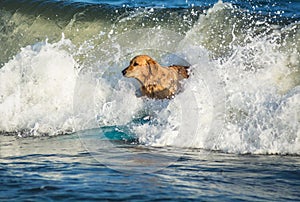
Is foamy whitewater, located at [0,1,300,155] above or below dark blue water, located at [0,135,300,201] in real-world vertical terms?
above

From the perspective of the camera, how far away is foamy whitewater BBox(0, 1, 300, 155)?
8.46 meters

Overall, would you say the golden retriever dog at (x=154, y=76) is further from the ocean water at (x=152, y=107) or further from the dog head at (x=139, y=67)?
the ocean water at (x=152, y=107)

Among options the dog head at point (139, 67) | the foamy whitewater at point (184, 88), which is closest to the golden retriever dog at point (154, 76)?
the dog head at point (139, 67)

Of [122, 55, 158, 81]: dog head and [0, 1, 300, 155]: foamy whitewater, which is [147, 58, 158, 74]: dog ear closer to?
[122, 55, 158, 81]: dog head

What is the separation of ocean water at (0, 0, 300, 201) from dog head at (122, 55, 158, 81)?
0.54 meters

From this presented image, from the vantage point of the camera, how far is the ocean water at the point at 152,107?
613cm

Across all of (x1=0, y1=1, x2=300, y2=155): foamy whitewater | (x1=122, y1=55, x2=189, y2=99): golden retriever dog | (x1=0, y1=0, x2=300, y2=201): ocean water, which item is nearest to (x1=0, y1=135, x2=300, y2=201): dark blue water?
(x1=0, y1=0, x2=300, y2=201): ocean water

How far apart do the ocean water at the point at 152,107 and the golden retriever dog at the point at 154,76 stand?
0.22 metres

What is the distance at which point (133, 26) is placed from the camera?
14.6 meters

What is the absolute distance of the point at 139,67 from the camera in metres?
10.2

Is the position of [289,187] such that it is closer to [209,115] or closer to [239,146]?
[239,146]

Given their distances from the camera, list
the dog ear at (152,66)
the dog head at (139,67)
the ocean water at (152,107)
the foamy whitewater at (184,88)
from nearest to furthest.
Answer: the ocean water at (152,107)
the foamy whitewater at (184,88)
the dog head at (139,67)
the dog ear at (152,66)

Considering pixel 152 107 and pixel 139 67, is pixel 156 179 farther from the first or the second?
pixel 139 67

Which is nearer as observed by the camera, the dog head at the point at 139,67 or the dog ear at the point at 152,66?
the dog head at the point at 139,67
